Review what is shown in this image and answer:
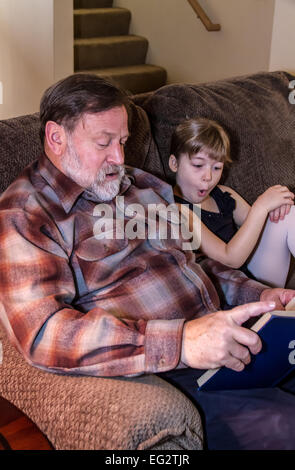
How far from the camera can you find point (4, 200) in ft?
4.43

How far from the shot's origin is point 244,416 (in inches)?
51.9

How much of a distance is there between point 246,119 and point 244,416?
1.17 m

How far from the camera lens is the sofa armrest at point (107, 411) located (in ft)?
3.51

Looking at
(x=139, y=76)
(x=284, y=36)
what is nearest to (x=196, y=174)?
(x=284, y=36)

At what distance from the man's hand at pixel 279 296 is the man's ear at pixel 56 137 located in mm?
631

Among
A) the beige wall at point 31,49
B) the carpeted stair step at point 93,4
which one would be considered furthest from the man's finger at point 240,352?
the carpeted stair step at point 93,4

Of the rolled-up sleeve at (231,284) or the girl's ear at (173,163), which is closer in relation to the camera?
the rolled-up sleeve at (231,284)

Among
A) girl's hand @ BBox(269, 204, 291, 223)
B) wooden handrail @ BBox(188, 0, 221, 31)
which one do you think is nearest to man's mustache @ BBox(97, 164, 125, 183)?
girl's hand @ BBox(269, 204, 291, 223)

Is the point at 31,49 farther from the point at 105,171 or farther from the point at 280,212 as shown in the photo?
the point at 105,171

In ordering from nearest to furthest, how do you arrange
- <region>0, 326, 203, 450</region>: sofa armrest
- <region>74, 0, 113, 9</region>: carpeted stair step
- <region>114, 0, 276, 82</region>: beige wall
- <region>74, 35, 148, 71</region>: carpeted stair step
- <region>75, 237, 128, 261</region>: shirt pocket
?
<region>0, 326, 203, 450</region>: sofa armrest, <region>75, 237, 128, 261</region>: shirt pocket, <region>114, 0, 276, 82</region>: beige wall, <region>74, 35, 148, 71</region>: carpeted stair step, <region>74, 0, 113, 9</region>: carpeted stair step

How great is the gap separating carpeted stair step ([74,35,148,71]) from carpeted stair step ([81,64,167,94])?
0.23ft

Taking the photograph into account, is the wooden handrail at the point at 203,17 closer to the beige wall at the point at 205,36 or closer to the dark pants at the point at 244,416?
the beige wall at the point at 205,36

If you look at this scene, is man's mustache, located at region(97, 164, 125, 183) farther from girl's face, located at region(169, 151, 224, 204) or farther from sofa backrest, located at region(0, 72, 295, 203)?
girl's face, located at region(169, 151, 224, 204)

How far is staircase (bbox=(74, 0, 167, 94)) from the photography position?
4.94 metres
